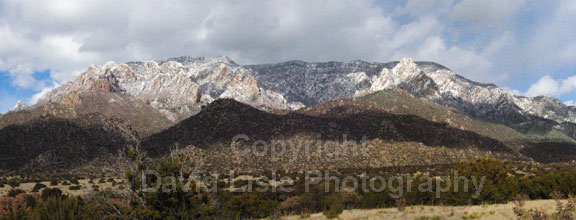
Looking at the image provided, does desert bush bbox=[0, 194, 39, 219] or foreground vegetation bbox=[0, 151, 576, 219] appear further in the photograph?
desert bush bbox=[0, 194, 39, 219]

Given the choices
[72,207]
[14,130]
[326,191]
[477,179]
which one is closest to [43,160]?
[14,130]

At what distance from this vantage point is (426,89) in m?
196

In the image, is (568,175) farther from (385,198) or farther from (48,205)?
(48,205)

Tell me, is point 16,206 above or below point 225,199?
above

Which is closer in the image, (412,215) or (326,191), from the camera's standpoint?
(412,215)

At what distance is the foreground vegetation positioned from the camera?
36.8ft

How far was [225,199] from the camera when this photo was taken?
2591 cm

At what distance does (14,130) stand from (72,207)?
80968mm

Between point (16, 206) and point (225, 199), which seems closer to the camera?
point (16, 206)

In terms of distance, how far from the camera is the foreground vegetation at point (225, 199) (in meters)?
11.2

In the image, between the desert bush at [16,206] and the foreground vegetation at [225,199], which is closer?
the foreground vegetation at [225,199]

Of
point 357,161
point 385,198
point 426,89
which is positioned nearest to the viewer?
point 385,198

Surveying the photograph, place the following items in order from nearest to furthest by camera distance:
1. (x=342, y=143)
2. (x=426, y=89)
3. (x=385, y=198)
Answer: (x=385, y=198), (x=342, y=143), (x=426, y=89)

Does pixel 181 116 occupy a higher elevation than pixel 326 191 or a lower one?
higher
